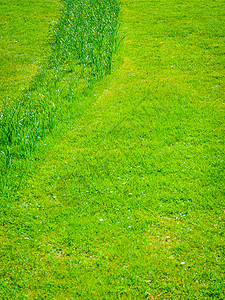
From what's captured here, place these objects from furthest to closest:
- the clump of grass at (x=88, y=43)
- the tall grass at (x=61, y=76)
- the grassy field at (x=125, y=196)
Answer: the clump of grass at (x=88, y=43)
the tall grass at (x=61, y=76)
the grassy field at (x=125, y=196)

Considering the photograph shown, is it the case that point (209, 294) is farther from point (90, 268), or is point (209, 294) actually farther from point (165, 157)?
point (165, 157)

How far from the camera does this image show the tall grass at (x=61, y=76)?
19.3ft

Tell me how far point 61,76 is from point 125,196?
4583 mm

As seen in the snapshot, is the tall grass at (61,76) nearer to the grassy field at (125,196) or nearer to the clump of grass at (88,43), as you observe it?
the clump of grass at (88,43)

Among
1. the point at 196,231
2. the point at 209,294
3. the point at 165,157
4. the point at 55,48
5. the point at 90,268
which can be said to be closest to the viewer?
the point at 209,294

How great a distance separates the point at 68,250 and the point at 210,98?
16.6ft

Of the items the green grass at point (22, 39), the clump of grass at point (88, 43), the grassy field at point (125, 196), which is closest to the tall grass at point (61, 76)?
the clump of grass at point (88, 43)

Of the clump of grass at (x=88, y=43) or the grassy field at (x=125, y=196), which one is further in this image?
the clump of grass at (x=88, y=43)

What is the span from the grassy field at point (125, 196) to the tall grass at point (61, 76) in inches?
7.7

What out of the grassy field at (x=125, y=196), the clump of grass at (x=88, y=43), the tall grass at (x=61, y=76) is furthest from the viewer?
the clump of grass at (x=88, y=43)

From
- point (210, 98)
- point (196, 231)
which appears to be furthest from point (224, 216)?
point (210, 98)

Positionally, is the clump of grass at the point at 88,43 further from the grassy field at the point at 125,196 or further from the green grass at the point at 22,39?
the green grass at the point at 22,39

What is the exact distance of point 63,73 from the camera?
8.42 metres

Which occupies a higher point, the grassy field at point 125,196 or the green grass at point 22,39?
the green grass at point 22,39
